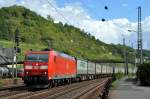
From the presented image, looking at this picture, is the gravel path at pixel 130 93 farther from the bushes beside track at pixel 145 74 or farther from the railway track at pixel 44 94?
the bushes beside track at pixel 145 74

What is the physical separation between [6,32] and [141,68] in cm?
13379

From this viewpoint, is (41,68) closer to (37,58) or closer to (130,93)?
(37,58)

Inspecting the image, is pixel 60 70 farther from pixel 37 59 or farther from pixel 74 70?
pixel 74 70

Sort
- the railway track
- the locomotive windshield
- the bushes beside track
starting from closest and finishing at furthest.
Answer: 1. the railway track
2. the locomotive windshield
3. the bushes beside track

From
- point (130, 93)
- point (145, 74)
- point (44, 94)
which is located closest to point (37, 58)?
point (44, 94)

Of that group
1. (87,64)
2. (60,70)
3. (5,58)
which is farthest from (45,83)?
(5,58)

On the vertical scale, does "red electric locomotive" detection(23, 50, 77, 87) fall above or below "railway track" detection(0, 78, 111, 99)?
above

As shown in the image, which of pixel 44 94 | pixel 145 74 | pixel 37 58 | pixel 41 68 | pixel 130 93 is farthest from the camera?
pixel 145 74

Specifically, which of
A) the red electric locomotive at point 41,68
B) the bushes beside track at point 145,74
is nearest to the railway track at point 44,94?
the red electric locomotive at point 41,68

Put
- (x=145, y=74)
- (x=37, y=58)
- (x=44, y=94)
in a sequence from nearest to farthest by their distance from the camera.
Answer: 1. (x=44, y=94)
2. (x=37, y=58)
3. (x=145, y=74)

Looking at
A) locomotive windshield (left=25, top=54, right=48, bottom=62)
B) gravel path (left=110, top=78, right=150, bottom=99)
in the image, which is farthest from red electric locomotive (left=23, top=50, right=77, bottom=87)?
gravel path (left=110, top=78, right=150, bottom=99)

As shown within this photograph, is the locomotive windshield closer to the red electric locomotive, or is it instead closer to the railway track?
the red electric locomotive

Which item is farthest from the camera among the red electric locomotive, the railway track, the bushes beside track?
the bushes beside track

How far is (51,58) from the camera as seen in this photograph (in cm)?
3909
